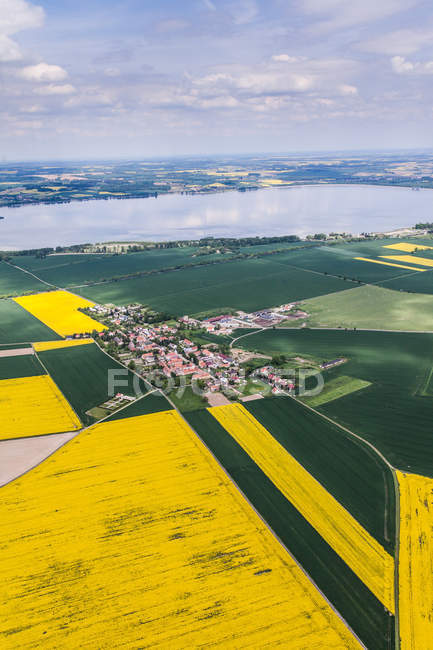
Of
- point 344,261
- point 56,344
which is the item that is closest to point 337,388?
point 56,344

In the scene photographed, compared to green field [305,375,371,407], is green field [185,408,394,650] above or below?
below

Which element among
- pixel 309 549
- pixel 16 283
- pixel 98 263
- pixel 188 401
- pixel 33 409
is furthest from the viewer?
pixel 98 263

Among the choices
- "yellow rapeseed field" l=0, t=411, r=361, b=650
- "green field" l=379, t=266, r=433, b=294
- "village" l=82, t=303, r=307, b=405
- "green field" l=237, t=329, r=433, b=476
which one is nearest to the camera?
"yellow rapeseed field" l=0, t=411, r=361, b=650

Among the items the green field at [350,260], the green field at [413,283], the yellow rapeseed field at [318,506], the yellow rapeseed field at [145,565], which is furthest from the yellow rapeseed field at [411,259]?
the yellow rapeseed field at [145,565]

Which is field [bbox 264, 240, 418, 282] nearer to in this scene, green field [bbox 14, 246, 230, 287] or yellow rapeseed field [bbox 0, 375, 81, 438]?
green field [bbox 14, 246, 230, 287]

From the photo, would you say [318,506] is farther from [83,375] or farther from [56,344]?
[56,344]

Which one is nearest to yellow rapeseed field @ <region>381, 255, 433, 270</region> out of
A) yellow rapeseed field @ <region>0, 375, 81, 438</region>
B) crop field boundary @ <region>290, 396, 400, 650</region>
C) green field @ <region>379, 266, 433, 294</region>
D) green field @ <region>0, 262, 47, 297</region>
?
green field @ <region>379, 266, 433, 294</region>

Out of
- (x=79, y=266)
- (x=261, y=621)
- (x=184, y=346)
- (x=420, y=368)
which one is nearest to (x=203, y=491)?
(x=261, y=621)
